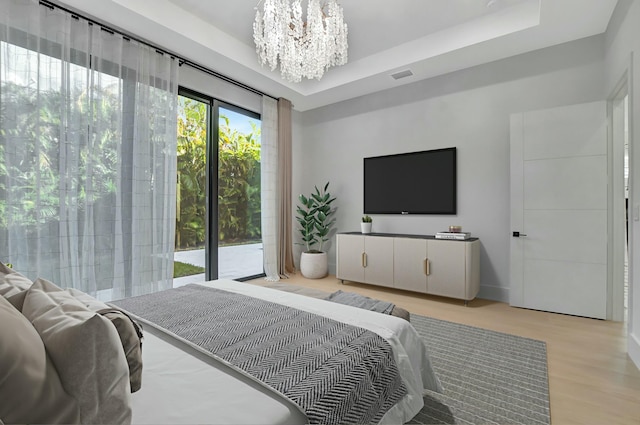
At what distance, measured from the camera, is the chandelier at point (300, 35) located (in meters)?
2.42

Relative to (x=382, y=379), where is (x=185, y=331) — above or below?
above

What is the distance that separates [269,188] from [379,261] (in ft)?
6.07

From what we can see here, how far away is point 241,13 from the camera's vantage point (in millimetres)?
3053

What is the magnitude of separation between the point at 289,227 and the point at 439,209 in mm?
2186

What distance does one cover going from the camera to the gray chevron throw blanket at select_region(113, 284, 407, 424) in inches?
36.0

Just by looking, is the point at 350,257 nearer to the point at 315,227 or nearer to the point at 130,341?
the point at 315,227

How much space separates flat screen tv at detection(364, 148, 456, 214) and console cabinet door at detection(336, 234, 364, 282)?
582 millimetres

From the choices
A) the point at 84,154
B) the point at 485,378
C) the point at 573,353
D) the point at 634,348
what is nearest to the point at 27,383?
the point at 485,378

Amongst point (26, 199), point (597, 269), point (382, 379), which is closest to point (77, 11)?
point (26, 199)

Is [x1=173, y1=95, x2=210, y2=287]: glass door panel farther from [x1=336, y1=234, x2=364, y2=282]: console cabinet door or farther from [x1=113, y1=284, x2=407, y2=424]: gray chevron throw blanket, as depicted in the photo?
[x1=113, y1=284, x2=407, y2=424]: gray chevron throw blanket

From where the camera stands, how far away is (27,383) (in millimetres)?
552

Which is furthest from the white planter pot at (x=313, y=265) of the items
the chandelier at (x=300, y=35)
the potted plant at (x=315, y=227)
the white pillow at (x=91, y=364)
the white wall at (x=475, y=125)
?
the white pillow at (x=91, y=364)

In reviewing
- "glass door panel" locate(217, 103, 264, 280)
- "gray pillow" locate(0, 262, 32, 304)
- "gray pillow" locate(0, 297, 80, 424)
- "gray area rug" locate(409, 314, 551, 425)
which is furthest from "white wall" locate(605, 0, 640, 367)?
"glass door panel" locate(217, 103, 264, 280)

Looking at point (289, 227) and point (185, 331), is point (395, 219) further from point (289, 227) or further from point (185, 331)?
point (185, 331)
